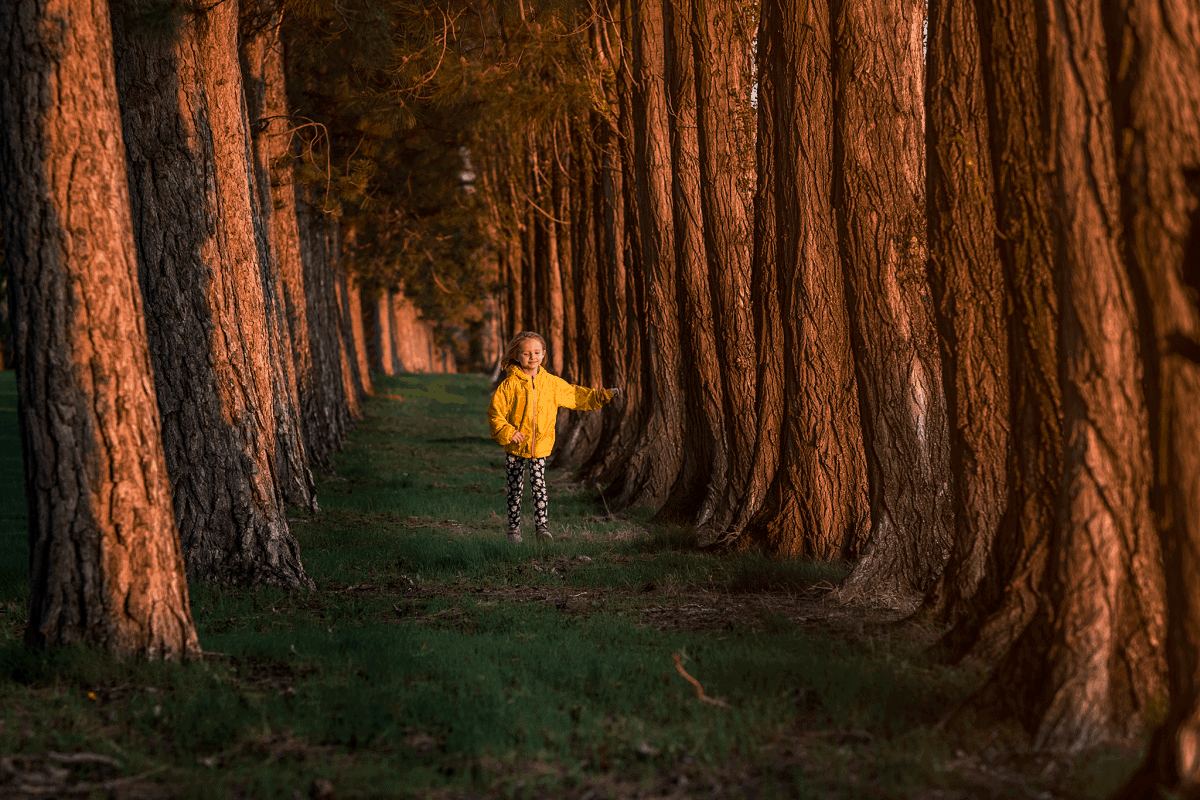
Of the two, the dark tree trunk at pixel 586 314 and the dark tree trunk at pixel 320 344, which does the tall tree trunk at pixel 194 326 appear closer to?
the dark tree trunk at pixel 320 344

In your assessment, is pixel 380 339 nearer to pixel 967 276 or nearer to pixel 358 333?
pixel 358 333

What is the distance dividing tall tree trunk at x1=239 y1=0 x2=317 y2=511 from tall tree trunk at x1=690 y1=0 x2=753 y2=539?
4.61 meters

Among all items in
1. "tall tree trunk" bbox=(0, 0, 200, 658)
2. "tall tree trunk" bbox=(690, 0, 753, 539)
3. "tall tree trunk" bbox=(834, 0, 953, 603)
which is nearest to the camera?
"tall tree trunk" bbox=(0, 0, 200, 658)

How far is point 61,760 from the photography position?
413 centimetres

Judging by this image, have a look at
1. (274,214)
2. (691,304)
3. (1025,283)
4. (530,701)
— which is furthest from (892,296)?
(274,214)

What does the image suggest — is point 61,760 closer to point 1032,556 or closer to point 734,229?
point 1032,556

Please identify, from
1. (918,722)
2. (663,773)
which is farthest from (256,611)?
(918,722)

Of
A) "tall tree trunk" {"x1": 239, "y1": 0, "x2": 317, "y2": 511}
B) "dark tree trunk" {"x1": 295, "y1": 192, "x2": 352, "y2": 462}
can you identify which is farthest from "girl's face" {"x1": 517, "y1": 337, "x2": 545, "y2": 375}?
"dark tree trunk" {"x1": 295, "y1": 192, "x2": 352, "y2": 462}

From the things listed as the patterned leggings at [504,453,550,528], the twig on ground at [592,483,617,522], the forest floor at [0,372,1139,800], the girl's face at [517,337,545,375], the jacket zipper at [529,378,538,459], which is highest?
the girl's face at [517,337,545,375]

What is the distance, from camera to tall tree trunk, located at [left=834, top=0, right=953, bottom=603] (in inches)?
272

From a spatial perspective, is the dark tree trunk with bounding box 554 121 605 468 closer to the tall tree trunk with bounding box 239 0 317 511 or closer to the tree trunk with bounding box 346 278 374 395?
the tall tree trunk with bounding box 239 0 317 511

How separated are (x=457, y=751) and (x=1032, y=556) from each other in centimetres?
266

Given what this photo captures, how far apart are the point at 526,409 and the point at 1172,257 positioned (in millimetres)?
6529

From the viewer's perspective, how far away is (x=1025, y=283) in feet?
15.6
